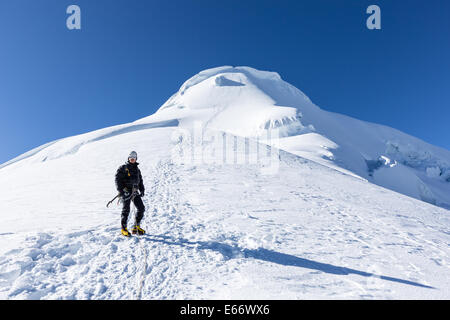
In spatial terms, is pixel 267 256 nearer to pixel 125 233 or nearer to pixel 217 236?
pixel 217 236

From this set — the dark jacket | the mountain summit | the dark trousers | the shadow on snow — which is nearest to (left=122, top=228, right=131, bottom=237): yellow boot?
the dark trousers

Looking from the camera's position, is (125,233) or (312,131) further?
(312,131)

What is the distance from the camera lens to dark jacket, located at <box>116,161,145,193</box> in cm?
608

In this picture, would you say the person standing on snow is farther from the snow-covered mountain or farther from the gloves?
the snow-covered mountain

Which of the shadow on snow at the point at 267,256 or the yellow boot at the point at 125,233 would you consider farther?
the yellow boot at the point at 125,233

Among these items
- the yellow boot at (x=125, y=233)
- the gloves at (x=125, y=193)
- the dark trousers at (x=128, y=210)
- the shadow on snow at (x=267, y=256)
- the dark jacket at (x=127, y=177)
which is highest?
the dark jacket at (x=127, y=177)

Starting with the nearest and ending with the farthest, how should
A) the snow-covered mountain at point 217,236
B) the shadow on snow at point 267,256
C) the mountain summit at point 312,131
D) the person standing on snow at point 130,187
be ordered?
the snow-covered mountain at point 217,236 < the shadow on snow at point 267,256 < the person standing on snow at point 130,187 < the mountain summit at point 312,131

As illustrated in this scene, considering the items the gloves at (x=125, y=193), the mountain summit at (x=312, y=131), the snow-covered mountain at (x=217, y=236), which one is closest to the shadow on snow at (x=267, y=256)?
the snow-covered mountain at (x=217, y=236)

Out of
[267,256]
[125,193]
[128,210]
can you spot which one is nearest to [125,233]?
[128,210]

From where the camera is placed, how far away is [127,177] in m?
6.17

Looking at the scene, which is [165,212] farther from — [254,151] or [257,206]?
[254,151]

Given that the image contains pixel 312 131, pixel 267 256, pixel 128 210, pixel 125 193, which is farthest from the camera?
pixel 312 131

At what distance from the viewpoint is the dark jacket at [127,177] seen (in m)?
6.08

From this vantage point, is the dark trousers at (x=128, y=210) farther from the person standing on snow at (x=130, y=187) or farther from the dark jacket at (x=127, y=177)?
the dark jacket at (x=127, y=177)
